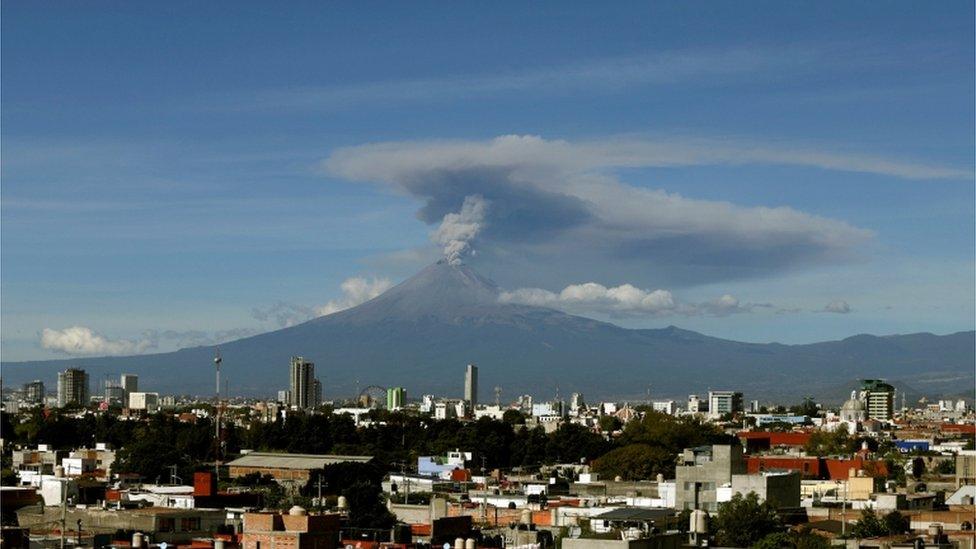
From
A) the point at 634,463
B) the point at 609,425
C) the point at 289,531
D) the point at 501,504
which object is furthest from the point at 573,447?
the point at 289,531

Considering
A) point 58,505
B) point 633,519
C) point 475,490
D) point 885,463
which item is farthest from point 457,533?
point 885,463

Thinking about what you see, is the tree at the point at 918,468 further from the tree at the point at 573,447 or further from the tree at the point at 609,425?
the tree at the point at 609,425

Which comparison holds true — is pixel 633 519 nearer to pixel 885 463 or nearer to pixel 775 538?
pixel 775 538

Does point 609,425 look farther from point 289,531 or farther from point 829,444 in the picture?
point 289,531

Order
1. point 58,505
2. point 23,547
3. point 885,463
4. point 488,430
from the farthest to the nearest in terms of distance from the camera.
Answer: point 488,430
point 885,463
point 58,505
point 23,547

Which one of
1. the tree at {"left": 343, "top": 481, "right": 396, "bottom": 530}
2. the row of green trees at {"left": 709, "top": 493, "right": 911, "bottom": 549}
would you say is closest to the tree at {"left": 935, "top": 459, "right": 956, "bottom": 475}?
the tree at {"left": 343, "top": 481, "right": 396, "bottom": 530}

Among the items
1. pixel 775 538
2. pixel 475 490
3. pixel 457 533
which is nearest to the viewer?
pixel 457 533

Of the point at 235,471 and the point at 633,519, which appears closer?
the point at 633,519
